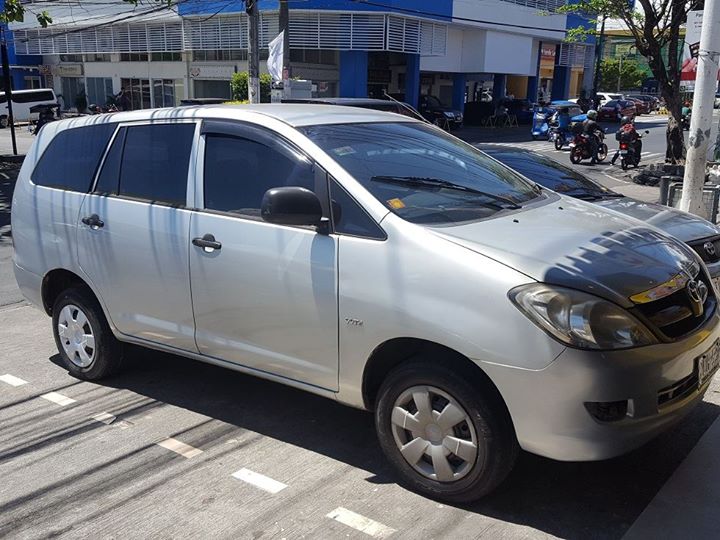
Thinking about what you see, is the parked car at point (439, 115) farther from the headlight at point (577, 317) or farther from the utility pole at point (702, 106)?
the headlight at point (577, 317)

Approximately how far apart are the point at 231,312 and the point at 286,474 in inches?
37.3

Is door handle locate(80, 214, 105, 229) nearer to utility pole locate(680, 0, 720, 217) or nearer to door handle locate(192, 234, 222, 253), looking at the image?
door handle locate(192, 234, 222, 253)

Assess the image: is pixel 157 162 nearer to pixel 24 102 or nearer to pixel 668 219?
pixel 668 219

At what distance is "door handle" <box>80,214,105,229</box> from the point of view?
465 centimetres

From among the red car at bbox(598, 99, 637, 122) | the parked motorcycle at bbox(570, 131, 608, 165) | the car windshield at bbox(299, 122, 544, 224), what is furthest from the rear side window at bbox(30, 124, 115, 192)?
the red car at bbox(598, 99, 637, 122)

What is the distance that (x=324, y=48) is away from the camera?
108 feet

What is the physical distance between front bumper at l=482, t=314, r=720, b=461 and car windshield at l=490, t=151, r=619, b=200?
13.4 feet

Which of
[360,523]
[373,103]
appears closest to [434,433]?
[360,523]

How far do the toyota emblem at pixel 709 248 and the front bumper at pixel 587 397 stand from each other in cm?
317

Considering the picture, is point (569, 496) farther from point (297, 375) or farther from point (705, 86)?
point (705, 86)

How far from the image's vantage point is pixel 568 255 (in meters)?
3.30

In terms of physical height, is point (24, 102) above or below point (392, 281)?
below

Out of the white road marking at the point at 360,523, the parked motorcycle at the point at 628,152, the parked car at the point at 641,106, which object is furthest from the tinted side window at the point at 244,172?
the parked car at the point at 641,106

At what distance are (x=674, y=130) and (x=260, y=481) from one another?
16.5 m
